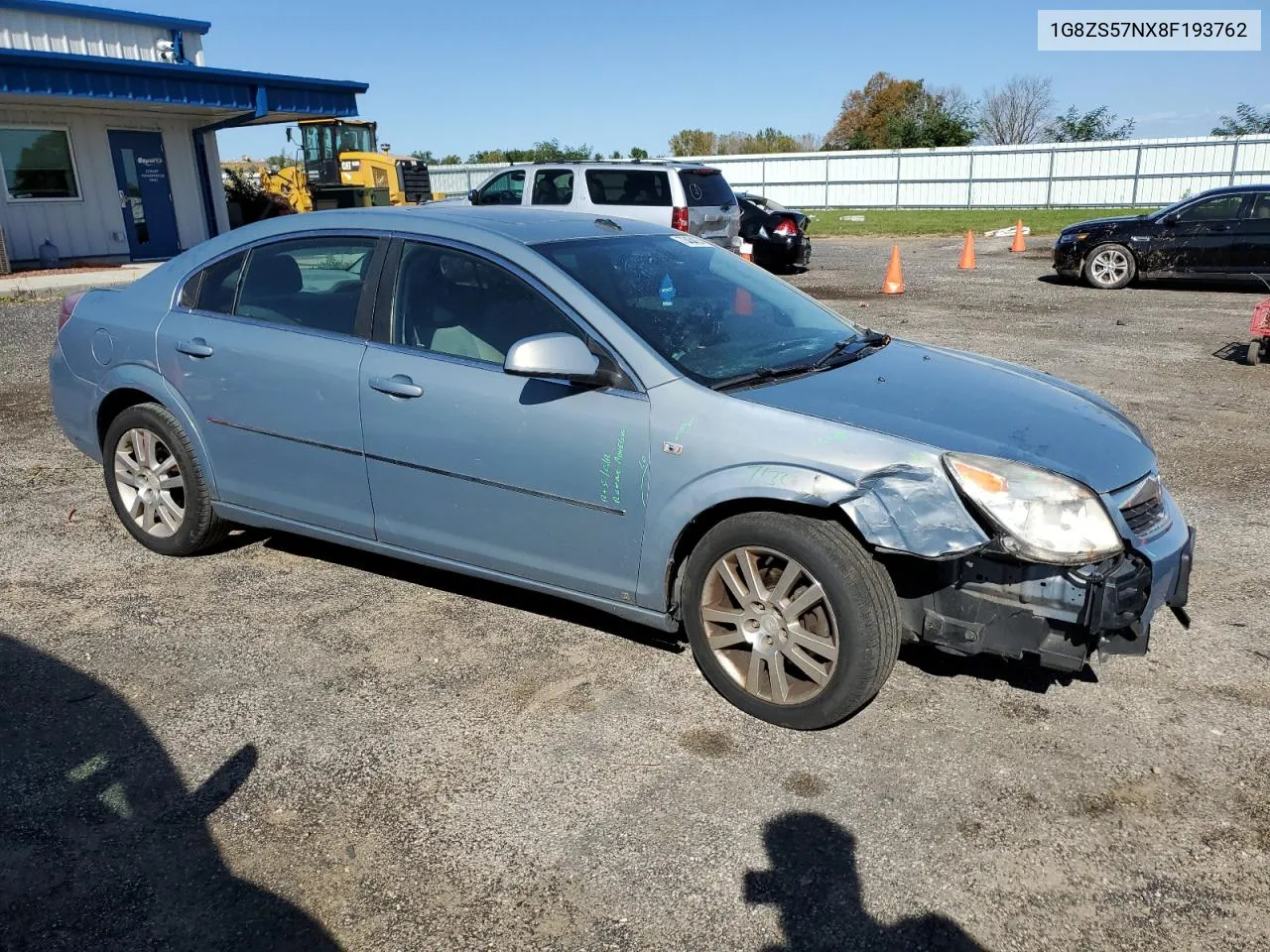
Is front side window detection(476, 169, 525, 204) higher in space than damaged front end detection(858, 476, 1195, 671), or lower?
higher

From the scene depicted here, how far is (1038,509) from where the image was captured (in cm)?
319

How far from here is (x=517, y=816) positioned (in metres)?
3.06

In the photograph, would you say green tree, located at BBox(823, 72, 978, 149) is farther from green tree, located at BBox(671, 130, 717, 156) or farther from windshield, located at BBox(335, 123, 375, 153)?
windshield, located at BBox(335, 123, 375, 153)

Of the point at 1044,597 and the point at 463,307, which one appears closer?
the point at 1044,597

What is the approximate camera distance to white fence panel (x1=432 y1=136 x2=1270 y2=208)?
3281cm

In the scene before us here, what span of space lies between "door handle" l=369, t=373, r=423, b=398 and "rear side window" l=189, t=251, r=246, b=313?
1074 millimetres

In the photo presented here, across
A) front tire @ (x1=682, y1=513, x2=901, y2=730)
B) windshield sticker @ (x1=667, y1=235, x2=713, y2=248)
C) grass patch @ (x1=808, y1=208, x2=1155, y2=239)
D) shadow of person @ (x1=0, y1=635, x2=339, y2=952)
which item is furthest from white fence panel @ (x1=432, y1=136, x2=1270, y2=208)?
shadow of person @ (x1=0, y1=635, x2=339, y2=952)

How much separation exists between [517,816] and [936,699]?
1614 mm

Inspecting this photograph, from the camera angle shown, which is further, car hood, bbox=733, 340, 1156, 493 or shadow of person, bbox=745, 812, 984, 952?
car hood, bbox=733, 340, 1156, 493

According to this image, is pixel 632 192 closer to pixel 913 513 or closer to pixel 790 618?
pixel 790 618

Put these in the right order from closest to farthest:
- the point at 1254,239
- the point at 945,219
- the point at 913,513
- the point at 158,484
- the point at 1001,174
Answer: the point at 913,513 → the point at 158,484 → the point at 1254,239 → the point at 945,219 → the point at 1001,174

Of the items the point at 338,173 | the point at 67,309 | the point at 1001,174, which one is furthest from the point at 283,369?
the point at 1001,174

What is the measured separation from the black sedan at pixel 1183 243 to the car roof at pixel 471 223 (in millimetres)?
13198

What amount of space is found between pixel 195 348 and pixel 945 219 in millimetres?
31208
